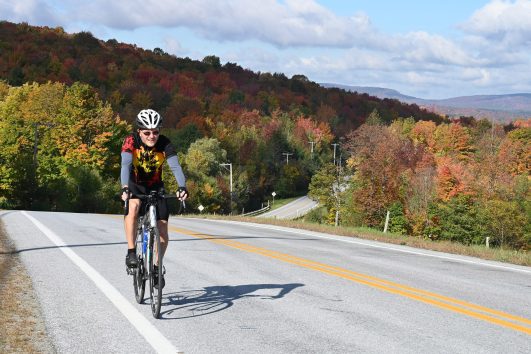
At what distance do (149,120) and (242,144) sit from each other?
112 metres

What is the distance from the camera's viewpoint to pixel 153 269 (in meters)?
7.04

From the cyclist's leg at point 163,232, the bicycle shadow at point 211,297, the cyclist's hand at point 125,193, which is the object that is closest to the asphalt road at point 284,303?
the bicycle shadow at point 211,297

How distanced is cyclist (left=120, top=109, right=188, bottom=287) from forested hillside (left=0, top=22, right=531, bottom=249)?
53.0 metres

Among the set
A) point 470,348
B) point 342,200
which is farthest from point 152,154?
point 342,200

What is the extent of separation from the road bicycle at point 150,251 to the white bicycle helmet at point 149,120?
71 cm

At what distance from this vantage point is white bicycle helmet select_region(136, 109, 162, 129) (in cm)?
702

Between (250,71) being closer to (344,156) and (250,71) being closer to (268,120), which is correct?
(268,120)

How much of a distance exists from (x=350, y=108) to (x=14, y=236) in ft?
541

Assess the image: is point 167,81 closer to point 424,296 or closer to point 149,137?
point 424,296

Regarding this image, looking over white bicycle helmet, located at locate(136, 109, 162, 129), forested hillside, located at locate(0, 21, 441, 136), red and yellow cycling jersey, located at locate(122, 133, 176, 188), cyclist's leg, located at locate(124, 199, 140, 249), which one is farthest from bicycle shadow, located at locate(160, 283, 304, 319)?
forested hillside, located at locate(0, 21, 441, 136)

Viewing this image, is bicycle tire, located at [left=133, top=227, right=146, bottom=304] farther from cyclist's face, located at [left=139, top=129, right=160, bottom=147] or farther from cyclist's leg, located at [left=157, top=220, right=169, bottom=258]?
cyclist's face, located at [left=139, top=129, right=160, bottom=147]

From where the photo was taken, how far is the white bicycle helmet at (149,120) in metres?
7.02

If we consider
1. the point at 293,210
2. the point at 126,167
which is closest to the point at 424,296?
the point at 126,167

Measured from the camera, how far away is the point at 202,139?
4075 inches
